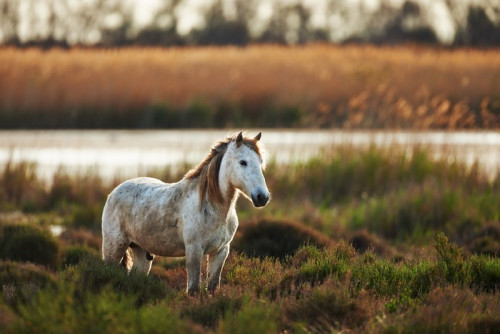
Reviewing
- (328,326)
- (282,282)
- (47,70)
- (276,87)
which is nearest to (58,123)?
(47,70)

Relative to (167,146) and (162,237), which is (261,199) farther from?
(167,146)

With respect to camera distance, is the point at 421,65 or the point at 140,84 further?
the point at 421,65

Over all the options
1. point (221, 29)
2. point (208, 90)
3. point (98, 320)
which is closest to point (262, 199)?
point (98, 320)

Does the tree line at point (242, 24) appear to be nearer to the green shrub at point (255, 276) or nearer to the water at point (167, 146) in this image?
the water at point (167, 146)

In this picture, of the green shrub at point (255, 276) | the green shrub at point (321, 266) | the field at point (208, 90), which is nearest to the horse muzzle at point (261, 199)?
the green shrub at point (255, 276)

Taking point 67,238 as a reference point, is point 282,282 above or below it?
above

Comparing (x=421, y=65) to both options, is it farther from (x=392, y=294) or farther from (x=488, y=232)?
(x=392, y=294)

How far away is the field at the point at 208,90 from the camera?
79.7 ft

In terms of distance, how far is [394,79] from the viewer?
25.6 meters

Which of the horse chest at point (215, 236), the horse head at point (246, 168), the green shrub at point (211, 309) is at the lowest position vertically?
the green shrub at point (211, 309)

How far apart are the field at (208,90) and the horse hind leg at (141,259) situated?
1413cm

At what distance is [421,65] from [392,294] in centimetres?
1969

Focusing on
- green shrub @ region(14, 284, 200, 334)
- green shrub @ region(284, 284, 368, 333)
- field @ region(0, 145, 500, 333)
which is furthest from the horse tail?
green shrub @ region(14, 284, 200, 334)

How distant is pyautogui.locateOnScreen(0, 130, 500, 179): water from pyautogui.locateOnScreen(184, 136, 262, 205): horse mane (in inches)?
342
